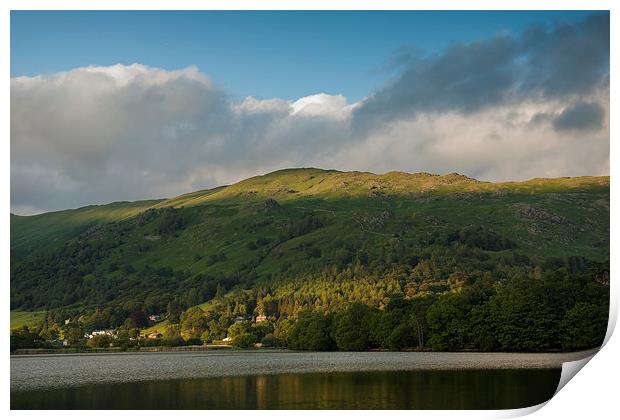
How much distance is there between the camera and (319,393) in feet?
85.7

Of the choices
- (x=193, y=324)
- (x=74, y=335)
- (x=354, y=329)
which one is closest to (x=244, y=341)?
(x=193, y=324)

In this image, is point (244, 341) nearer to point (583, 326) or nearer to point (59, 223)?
point (583, 326)

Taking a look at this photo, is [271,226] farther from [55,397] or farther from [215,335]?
[55,397]

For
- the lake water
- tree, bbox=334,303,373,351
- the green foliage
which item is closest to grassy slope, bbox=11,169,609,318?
tree, bbox=334,303,373,351

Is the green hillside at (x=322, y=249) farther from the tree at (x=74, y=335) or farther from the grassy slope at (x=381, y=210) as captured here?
the tree at (x=74, y=335)

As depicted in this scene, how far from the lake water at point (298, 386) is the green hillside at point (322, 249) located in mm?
17048

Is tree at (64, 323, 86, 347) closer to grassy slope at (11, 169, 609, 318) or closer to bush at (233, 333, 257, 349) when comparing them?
bush at (233, 333, 257, 349)

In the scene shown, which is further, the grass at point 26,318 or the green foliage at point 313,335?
the grass at point 26,318

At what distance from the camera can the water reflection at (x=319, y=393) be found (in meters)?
24.1

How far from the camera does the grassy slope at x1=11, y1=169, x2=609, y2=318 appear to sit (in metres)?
99.4

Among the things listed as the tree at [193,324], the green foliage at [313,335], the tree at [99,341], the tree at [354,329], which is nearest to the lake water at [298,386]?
the tree at [354,329]

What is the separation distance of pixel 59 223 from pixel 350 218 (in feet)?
226

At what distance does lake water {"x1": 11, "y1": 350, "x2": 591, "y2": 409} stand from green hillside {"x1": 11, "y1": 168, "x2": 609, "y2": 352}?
17.0 meters

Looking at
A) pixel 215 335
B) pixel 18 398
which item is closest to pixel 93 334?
pixel 215 335
